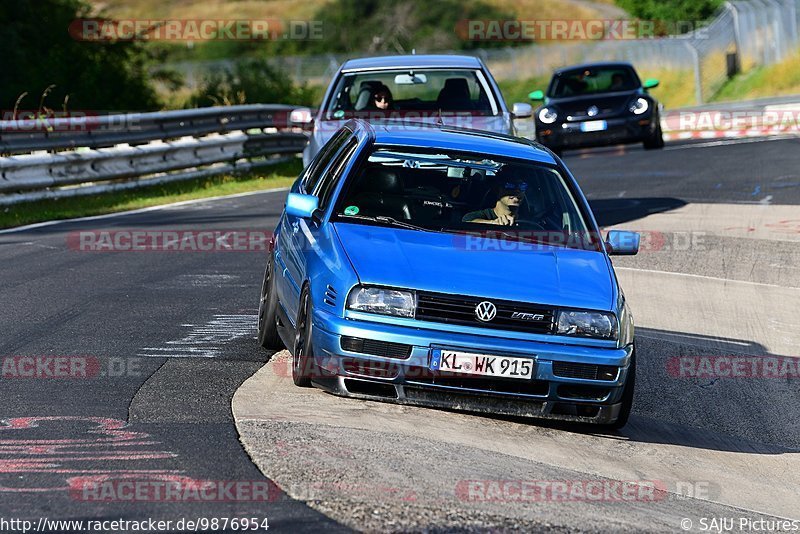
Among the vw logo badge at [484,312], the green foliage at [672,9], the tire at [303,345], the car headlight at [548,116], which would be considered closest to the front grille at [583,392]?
the vw logo badge at [484,312]

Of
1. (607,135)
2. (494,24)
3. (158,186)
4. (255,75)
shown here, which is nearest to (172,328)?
(158,186)

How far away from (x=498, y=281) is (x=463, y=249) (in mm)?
460

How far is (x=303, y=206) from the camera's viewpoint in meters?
7.77

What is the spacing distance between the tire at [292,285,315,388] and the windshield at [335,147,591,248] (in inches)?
27.7

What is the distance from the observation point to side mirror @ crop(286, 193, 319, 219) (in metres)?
7.70

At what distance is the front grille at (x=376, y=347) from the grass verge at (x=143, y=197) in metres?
9.32

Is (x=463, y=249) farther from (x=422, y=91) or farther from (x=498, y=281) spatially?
(x=422, y=91)

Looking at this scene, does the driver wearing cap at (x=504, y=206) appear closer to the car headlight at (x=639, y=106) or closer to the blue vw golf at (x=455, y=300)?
the blue vw golf at (x=455, y=300)

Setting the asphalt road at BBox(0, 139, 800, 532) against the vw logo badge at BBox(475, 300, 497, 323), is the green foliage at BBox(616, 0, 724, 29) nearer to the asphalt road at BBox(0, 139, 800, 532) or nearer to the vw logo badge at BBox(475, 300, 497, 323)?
the asphalt road at BBox(0, 139, 800, 532)

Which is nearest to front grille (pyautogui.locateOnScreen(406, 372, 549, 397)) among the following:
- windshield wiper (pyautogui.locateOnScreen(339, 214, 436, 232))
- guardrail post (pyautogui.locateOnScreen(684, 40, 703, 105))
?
windshield wiper (pyautogui.locateOnScreen(339, 214, 436, 232))

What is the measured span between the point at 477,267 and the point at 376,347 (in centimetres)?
73

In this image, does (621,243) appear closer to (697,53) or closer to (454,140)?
(454,140)

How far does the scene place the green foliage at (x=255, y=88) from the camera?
31.5 m

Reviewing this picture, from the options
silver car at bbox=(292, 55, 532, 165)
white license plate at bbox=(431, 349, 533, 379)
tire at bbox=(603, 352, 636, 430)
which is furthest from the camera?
silver car at bbox=(292, 55, 532, 165)
